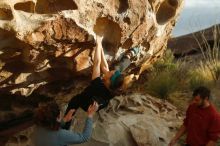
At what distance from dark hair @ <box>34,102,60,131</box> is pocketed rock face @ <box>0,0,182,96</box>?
98cm

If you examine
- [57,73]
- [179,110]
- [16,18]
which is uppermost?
[16,18]

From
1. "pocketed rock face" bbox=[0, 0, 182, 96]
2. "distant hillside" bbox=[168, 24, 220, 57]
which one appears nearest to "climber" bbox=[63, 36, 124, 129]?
"pocketed rock face" bbox=[0, 0, 182, 96]

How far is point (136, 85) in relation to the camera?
10.0 m

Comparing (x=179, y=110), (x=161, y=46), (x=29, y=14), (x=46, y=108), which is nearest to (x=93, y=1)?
(x=29, y=14)

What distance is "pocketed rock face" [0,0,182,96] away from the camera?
5.54 metres

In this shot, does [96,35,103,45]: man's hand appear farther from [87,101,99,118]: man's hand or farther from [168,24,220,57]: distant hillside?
[168,24,220,57]: distant hillside

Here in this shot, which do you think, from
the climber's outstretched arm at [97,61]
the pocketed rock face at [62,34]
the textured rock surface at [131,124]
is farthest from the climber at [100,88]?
the textured rock surface at [131,124]

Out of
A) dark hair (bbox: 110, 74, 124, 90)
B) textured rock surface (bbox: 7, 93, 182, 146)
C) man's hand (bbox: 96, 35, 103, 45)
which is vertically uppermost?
man's hand (bbox: 96, 35, 103, 45)

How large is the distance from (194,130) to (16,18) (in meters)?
2.41

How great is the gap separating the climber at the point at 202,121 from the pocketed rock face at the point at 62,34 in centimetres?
123

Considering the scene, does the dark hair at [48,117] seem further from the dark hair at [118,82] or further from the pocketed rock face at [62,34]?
the pocketed rock face at [62,34]

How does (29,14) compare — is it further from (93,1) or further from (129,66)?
(129,66)

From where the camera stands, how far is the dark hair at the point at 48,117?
484 centimetres

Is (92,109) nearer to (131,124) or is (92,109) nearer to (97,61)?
(97,61)
